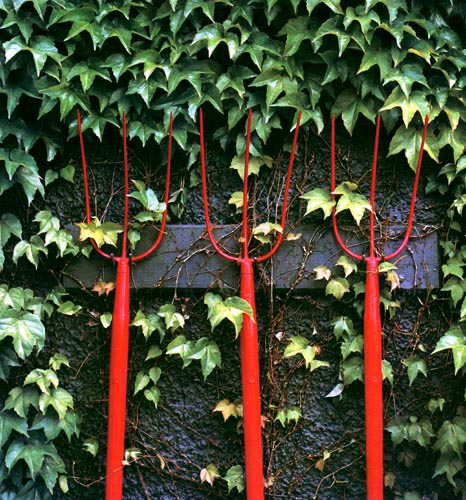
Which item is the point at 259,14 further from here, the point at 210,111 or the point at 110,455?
the point at 110,455

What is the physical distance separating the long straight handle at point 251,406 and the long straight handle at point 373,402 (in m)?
0.43

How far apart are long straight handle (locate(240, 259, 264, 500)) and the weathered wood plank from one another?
0.73 ft

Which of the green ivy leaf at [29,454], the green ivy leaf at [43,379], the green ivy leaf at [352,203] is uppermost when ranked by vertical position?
the green ivy leaf at [352,203]

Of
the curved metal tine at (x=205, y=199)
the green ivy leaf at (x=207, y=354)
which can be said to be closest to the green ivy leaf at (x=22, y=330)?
the green ivy leaf at (x=207, y=354)

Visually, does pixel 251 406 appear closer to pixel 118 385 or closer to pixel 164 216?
pixel 118 385

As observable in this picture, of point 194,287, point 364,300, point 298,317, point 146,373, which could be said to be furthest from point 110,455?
point 364,300

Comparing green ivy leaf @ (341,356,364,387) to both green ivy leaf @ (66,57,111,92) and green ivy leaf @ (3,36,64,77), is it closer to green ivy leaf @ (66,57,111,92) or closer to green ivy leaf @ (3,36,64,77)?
green ivy leaf @ (66,57,111,92)

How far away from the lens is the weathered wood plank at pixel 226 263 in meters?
3.03

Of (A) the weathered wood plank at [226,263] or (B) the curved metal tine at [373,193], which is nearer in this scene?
(B) the curved metal tine at [373,193]

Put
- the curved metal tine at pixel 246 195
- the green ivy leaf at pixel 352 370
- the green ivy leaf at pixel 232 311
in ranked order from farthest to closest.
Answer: the green ivy leaf at pixel 352 370, the curved metal tine at pixel 246 195, the green ivy leaf at pixel 232 311

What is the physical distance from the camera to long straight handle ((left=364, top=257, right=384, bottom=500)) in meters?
2.83

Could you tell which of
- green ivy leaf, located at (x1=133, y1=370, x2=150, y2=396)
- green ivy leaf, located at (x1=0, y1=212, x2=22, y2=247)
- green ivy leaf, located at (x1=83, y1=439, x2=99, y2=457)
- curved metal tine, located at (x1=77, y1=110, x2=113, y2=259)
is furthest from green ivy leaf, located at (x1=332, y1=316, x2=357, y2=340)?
green ivy leaf, located at (x1=0, y1=212, x2=22, y2=247)

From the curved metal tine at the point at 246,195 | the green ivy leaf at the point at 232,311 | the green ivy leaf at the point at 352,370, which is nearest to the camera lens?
the green ivy leaf at the point at 232,311

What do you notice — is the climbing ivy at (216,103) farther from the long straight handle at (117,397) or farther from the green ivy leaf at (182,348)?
the long straight handle at (117,397)
